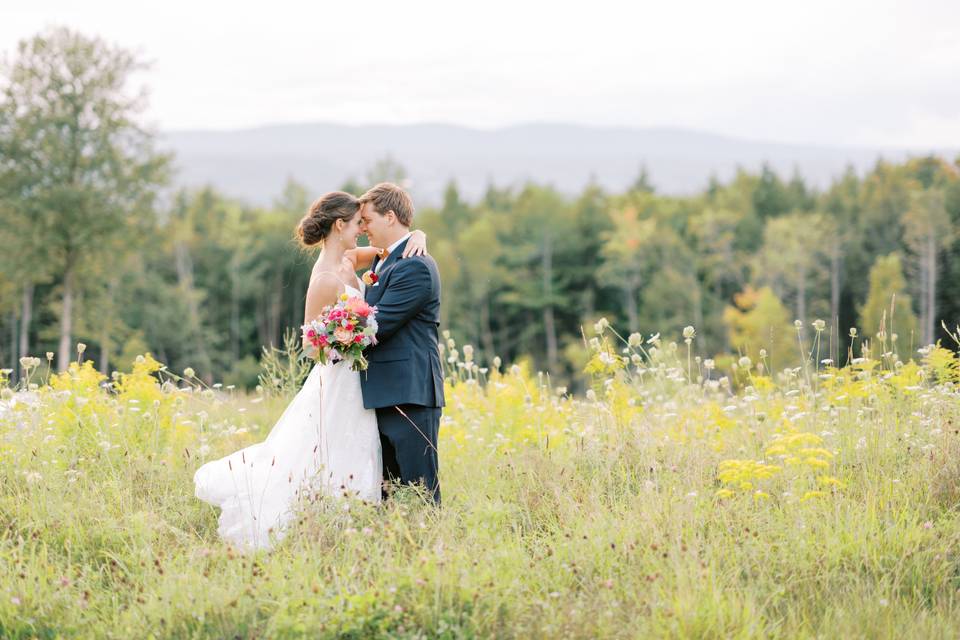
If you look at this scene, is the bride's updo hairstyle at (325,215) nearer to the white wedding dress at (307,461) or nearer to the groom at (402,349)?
the groom at (402,349)

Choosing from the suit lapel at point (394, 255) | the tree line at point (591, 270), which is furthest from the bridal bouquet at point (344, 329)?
the tree line at point (591, 270)

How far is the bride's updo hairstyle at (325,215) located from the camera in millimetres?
6375

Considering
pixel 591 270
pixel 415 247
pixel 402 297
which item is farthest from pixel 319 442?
pixel 591 270

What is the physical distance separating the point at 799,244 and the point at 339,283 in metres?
55.1

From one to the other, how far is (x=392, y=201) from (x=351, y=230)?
371 millimetres

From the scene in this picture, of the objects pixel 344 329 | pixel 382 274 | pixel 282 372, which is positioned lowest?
pixel 282 372

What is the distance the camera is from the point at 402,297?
A: 6.04m

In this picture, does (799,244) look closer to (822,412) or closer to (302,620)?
(822,412)

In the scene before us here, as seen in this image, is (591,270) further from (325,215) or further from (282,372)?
(325,215)

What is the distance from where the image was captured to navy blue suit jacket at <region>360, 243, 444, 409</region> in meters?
6.04

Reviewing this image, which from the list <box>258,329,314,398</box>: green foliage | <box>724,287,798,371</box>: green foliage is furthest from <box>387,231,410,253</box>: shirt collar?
<box>724,287,798,371</box>: green foliage

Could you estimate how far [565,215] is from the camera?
6756 cm

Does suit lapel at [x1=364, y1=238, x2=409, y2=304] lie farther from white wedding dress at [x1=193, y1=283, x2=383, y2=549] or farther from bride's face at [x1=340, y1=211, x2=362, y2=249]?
bride's face at [x1=340, y1=211, x2=362, y2=249]

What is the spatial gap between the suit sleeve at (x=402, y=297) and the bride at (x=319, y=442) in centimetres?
15
